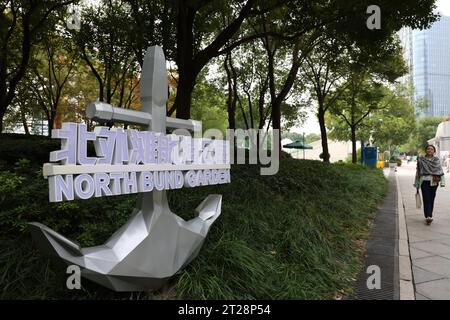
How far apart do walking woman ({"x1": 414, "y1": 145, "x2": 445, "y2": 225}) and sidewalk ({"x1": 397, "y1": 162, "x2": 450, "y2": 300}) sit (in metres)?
0.55

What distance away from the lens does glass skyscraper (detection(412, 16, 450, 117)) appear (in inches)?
2180

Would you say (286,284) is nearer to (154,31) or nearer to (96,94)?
(154,31)

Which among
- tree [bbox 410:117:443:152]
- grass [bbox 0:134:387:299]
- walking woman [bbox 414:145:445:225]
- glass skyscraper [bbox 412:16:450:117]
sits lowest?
grass [bbox 0:134:387:299]

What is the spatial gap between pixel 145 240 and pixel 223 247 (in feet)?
3.73

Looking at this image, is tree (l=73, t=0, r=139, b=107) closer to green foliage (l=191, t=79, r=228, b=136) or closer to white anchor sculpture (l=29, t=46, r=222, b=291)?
green foliage (l=191, t=79, r=228, b=136)

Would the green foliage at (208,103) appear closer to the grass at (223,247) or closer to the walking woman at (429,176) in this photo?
the walking woman at (429,176)

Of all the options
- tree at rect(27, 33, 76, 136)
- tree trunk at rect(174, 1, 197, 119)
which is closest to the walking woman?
tree trunk at rect(174, 1, 197, 119)

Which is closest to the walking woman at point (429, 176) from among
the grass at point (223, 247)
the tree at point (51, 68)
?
the grass at point (223, 247)

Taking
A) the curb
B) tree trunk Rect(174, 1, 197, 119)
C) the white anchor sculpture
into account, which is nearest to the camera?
the white anchor sculpture

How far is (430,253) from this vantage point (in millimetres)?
5906

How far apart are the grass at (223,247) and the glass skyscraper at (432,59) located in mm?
52730

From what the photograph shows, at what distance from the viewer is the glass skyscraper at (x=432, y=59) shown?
5538cm

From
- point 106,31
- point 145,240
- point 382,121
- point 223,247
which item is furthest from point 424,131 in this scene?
point 145,240
